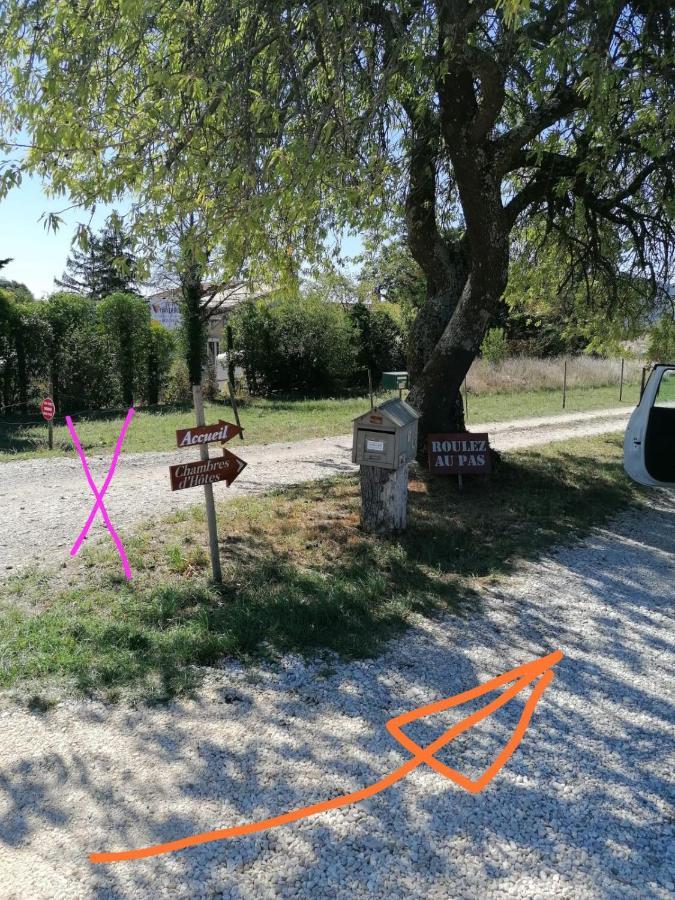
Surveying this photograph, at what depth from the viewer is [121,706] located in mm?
3799

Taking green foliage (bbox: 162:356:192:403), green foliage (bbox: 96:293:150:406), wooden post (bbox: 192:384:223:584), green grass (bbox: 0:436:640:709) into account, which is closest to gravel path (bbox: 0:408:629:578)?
green grass (bbox: 0:436:640:709)

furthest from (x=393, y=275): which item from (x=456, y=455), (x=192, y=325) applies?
(x=456, y=455)

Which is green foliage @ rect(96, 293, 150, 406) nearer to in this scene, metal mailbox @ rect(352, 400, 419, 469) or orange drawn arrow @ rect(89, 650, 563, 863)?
metal mailbox @ rect(352, 400, 419, 469)

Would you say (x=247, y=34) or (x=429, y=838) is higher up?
(x=247, y=34)

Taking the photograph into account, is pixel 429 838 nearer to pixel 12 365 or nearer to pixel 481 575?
pixel 481 575

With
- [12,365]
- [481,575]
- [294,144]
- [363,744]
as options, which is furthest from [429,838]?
[12,365]

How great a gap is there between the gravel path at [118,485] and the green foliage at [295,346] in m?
8.30

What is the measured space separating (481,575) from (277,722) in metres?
2.85

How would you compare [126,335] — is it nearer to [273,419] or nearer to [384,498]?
[273,419]

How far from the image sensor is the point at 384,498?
21.8ft

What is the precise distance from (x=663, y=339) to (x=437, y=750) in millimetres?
10959

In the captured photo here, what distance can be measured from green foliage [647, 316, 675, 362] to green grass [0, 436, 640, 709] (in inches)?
185

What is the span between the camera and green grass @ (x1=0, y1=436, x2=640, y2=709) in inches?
169

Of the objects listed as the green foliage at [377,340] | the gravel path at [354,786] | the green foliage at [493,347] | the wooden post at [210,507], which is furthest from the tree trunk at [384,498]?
the green foliage at [493,347]
